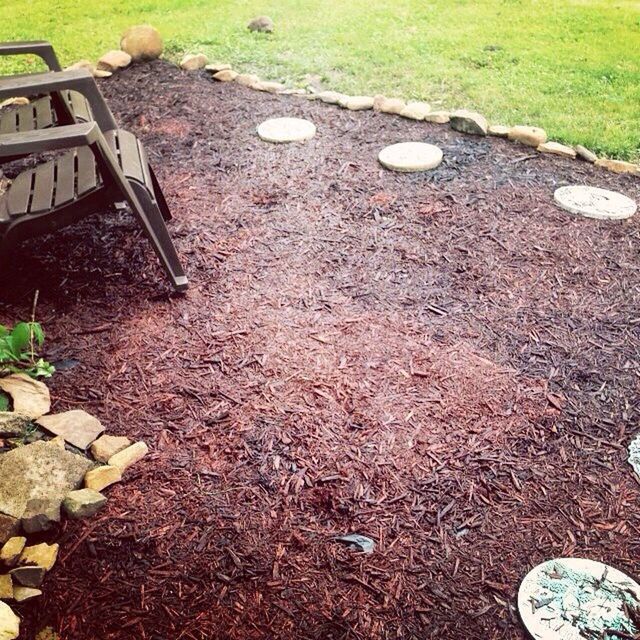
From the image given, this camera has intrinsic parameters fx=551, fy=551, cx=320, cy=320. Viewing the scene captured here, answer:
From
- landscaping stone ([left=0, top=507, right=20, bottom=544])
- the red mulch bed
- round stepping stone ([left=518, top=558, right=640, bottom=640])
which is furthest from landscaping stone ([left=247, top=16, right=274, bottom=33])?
round stepping stone ([left=518, top=558, right=640, bottom=640])

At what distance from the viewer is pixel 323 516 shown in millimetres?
2117

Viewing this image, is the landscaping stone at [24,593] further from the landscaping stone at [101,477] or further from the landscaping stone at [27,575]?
the landscaping stone at [101,477]

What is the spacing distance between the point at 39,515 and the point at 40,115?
2855 mm

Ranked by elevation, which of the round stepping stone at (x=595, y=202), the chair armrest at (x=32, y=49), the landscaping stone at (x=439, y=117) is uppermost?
the chair armrest at (x=32, y=49)

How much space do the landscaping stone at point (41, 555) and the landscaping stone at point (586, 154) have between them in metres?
4.48

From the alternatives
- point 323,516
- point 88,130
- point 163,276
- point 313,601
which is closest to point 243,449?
point 323,516

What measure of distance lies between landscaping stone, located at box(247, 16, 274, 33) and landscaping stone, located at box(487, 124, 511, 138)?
12.5 feet

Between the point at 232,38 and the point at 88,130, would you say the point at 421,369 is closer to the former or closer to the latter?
the point at 88,130

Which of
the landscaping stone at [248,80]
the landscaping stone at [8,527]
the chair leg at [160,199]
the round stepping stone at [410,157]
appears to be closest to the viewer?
the landscaping stone at [8,527]

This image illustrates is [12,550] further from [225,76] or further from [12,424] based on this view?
[225,76]

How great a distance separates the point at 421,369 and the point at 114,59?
5.54m

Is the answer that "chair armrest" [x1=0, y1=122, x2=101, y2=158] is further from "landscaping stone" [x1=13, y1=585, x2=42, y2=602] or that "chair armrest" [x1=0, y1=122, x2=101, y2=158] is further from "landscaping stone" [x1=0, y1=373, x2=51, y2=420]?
"landscaping stone" [x1=13, y1=585, x2=42, y2=602]

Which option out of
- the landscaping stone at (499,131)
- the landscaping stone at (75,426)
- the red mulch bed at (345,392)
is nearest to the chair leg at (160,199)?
the red mulch bed at (345,392)

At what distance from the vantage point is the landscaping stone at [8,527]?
197cm
